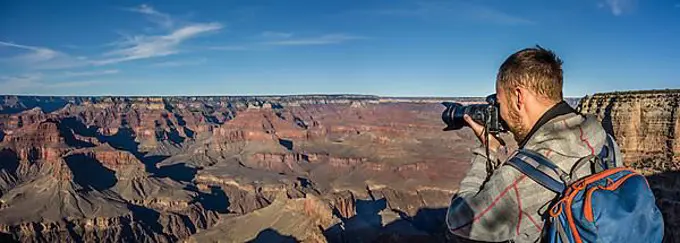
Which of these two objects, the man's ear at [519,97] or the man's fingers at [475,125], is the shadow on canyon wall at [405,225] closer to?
the man's fingers at [475,125]

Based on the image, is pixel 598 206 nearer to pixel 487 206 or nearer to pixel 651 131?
pixel 487 206

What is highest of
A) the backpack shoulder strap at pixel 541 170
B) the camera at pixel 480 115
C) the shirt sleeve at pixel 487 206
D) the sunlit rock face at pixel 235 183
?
the camera at pixel 480 115

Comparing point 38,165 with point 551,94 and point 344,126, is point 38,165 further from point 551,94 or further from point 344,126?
point 551,94

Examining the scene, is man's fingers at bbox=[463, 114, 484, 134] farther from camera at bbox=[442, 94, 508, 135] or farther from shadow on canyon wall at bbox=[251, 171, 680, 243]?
shadow on canyon wall at bbox=[251, 171, 680, 243]

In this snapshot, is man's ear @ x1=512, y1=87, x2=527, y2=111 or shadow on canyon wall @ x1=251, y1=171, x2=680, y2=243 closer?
man's ear @ x1=512, y1=87, x2=527, y2=111

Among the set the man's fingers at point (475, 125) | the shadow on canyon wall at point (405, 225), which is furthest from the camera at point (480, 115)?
the shadow on canyon wall at point (405, 225)

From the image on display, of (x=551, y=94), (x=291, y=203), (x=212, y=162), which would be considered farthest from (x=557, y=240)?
(x=212, y=162)

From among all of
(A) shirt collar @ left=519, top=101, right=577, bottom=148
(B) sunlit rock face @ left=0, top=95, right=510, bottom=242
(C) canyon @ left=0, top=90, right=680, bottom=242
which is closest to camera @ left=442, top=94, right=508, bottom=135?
(A) shirt collar @ left=519, top=101, right=577, bottom=148

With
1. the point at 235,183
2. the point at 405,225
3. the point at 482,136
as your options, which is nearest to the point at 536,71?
the point at 482,136
